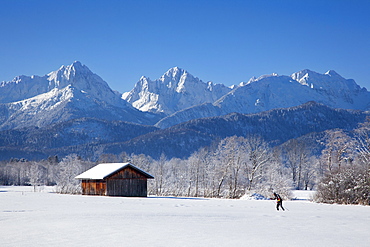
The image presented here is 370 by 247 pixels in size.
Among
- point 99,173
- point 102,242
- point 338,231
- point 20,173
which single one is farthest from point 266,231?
point 20,173

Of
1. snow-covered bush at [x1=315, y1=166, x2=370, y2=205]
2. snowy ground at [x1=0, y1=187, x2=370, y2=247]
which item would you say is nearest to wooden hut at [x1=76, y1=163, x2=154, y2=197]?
snow-covered bush at [x1=315, y1=166, x2=370, y2=205]

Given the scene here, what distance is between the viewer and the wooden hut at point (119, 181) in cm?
5197

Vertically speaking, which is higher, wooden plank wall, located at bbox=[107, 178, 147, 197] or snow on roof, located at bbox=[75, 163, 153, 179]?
snow on roof, located at bbox=[75, 163, 153, 179]

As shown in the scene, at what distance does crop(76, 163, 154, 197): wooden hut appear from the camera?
51969 millimetres

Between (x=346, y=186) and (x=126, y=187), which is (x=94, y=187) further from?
(x=346, y=186)

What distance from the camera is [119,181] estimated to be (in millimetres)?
52500

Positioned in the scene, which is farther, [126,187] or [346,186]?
[126,187]

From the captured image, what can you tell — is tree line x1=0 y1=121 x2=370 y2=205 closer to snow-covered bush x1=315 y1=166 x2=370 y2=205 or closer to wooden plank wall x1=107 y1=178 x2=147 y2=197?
snow-covered bush x1=315 y1=166 x2=370 y2=205

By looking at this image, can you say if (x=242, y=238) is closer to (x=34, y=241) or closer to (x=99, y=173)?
(x=34, y=241)

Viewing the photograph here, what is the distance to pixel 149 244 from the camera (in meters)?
14.9

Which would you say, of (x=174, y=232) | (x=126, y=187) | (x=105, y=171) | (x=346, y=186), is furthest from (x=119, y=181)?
(x=174, y=232)

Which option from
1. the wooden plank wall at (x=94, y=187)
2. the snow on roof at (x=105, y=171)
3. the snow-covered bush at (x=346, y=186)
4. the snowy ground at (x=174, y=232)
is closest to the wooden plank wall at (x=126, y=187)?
the wooden plank wall at (x=94, y=187)

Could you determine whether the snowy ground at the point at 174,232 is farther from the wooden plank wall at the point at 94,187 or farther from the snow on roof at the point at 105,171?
the wooden plank wall at the point at 94,187

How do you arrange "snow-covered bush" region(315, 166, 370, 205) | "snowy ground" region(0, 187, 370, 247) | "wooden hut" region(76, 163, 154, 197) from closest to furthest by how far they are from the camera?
"snowy ground" region(0, 187, 370, 247), "snow-covered bush" region(315, 166, 370, 205), "wooden hut" region(76, 163, 154, 197)
